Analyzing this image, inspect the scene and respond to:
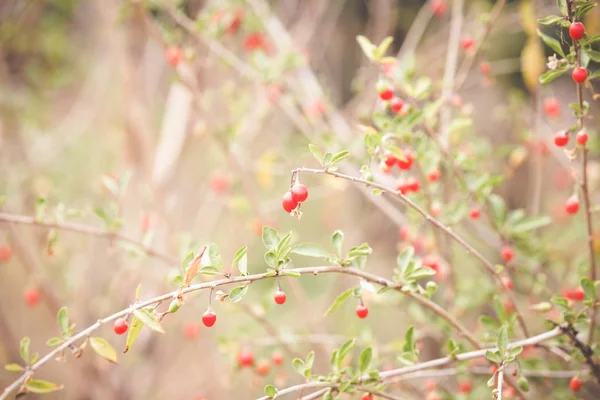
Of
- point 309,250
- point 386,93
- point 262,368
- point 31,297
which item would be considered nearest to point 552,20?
point 386,93

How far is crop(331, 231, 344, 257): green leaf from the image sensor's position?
3.23 feet

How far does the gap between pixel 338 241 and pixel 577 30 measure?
25.5 inches

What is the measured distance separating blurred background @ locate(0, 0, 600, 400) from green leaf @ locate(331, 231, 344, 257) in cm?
60

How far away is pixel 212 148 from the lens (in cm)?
259

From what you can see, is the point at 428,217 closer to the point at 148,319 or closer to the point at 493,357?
the point at 493,357

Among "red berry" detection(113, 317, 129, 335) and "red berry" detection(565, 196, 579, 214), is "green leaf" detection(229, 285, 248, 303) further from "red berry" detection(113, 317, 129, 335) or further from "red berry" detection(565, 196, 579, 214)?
"red berry" detection(565, 196, 579, 214)

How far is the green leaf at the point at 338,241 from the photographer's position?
3.23 feet

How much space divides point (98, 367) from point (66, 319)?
175cm

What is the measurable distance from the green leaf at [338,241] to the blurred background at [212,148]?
60 cm

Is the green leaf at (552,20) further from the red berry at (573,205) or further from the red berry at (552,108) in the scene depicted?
the red berry at (552,108)

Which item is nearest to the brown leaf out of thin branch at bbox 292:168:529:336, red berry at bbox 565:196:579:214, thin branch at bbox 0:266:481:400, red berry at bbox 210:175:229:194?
thin branch at bbox 0:266:481:400

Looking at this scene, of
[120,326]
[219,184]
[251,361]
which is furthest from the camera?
[219,184]

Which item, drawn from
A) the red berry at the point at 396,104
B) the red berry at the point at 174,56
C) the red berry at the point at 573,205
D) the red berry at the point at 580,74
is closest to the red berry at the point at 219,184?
the red berry at the point at 174,56

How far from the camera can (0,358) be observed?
2676 mm
